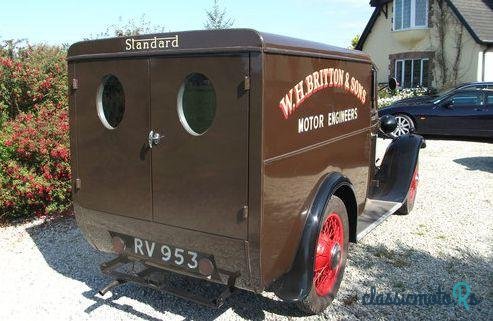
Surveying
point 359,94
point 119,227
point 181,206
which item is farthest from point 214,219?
point 359,94

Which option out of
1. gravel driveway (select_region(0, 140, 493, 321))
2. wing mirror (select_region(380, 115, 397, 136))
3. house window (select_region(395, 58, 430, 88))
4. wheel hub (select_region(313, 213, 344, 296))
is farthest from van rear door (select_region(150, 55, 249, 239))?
house window (select_region(395, 58, 430, 88))

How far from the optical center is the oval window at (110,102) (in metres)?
3.52

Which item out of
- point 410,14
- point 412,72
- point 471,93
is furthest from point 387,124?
point 410,14

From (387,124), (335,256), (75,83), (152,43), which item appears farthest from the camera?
(387,124)

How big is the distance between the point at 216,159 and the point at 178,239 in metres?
0.67

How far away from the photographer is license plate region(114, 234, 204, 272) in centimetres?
330

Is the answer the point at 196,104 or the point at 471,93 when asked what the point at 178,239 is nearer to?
the point at 196,104

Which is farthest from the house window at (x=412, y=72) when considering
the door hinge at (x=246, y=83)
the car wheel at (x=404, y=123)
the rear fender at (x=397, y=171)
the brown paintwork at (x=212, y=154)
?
the door hinge at (x=246, y=83)

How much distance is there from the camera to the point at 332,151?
3.94m

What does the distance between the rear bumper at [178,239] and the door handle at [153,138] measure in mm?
570

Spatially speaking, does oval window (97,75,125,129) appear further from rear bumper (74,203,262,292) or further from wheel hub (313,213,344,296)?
wheel hub (313,213,344,296)

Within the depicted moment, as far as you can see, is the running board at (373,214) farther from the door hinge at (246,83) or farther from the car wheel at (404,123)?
the car wheel at (404,123)

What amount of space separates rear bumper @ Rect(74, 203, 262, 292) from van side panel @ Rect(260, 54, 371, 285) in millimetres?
153

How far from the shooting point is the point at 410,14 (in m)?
22.3
